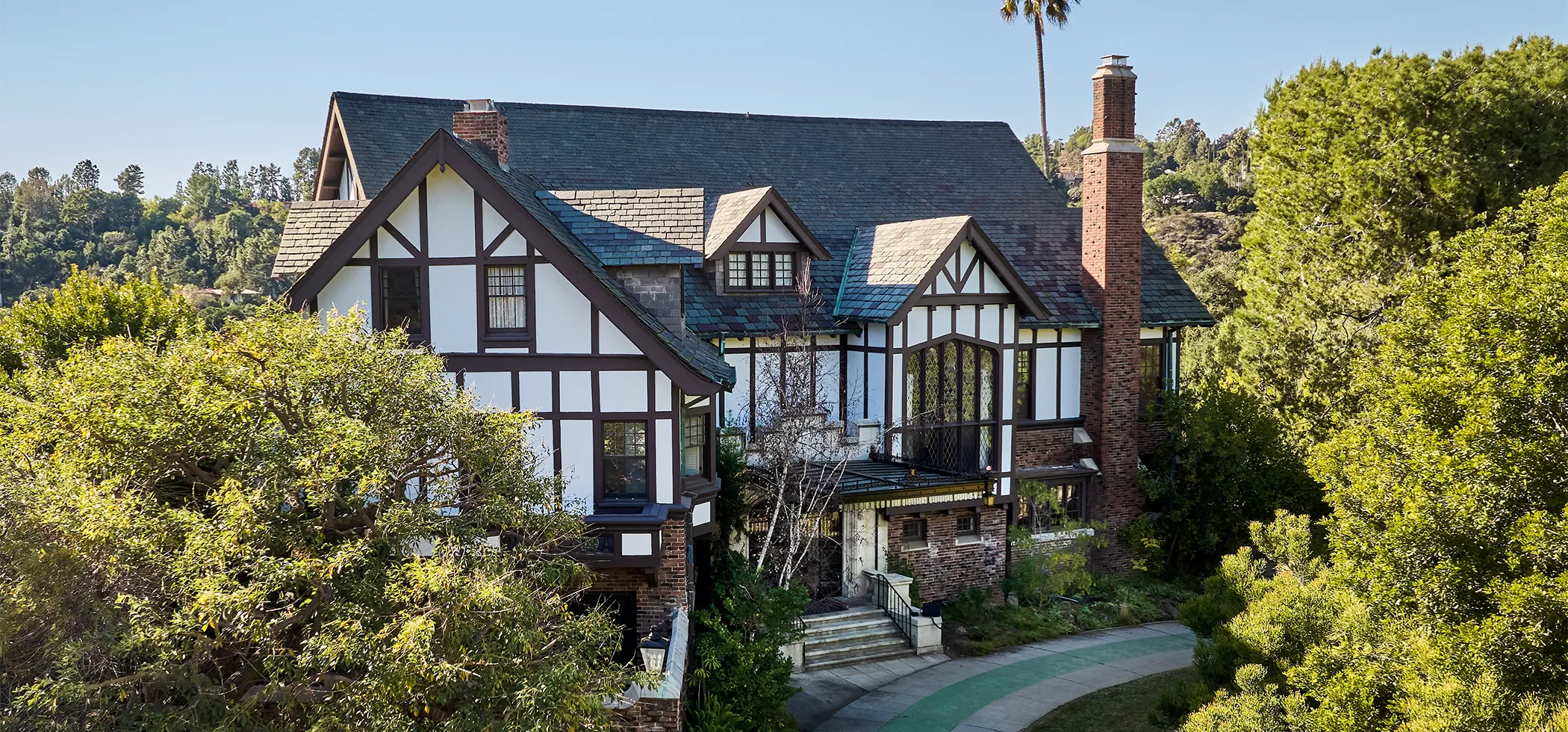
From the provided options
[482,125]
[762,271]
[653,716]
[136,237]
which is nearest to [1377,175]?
[762,271]

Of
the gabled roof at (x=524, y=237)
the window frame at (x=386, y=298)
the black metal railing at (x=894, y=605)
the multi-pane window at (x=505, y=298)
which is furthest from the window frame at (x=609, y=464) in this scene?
the black metal railing at (x=894, y=605)

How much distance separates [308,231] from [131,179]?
104m

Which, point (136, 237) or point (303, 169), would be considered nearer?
point (136, 237)

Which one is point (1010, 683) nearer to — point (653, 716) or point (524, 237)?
point (653, 716)

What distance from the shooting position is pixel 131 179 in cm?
10506

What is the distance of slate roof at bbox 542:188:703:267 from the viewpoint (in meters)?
17.8

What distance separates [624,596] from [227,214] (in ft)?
232

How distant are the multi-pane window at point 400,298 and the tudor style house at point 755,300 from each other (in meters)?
0.05

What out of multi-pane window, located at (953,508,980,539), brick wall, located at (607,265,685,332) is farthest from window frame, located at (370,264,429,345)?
multi-pane window, located at (953,508,980,539)

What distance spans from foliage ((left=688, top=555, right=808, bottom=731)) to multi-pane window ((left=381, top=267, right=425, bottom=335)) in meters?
6.51

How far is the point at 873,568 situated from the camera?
75.6 feet

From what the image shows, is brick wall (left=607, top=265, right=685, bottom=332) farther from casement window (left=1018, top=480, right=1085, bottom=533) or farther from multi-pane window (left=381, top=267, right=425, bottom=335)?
casement window (left=1018, top=480, right=1085, bottom=533)

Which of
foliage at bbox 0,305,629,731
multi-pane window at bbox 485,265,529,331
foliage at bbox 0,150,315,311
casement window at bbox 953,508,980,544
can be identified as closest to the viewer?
foliage at bbox 0,305,629,731

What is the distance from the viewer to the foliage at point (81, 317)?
2247cm
